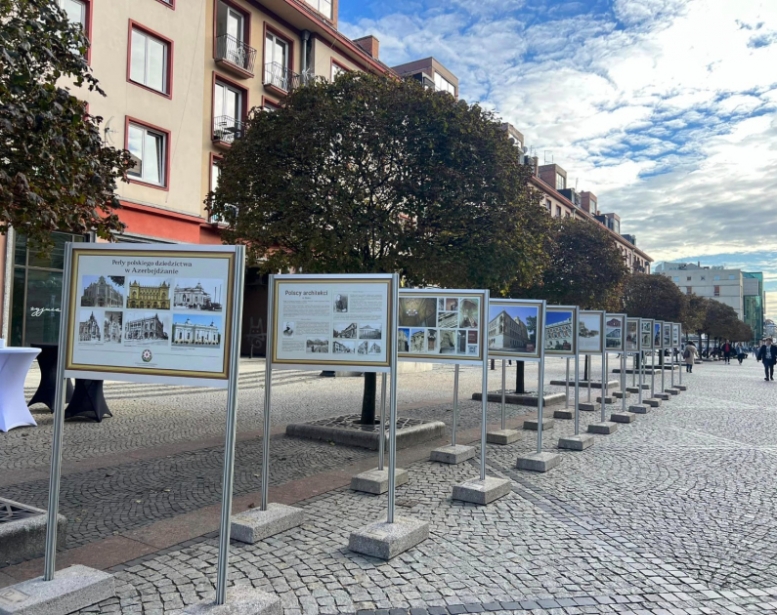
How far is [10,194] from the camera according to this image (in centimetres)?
452

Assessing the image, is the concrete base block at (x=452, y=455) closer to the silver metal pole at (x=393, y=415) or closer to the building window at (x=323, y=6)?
the silver metal pole at (x=393, y=415)

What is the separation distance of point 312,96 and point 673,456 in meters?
6.81

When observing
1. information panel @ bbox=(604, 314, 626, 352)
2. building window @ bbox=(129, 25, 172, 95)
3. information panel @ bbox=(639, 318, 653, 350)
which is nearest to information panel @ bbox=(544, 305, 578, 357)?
information panel @ bbox=(604, 314, 626, 352)

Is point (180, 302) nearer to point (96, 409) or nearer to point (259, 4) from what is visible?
point (96, 409)

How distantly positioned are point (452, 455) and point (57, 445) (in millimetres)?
4764

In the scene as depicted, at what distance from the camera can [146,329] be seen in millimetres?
3482

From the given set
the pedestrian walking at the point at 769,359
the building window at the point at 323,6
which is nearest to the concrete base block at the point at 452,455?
the pedestrian walking at the point at 769,359

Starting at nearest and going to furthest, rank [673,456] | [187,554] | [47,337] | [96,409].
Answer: [187,554], [673,456], [96,409], [47,337]

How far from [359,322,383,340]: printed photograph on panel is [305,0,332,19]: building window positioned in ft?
85.9

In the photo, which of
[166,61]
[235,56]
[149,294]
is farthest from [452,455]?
[235,56]

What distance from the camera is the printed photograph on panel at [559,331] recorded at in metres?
9.11

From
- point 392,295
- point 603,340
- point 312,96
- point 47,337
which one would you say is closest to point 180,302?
point 392,295

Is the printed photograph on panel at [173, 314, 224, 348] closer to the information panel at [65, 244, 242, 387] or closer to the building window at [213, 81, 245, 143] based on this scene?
the information panel at [65, 244, 242, 387]

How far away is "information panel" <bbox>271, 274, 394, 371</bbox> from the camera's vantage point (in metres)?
4.83
